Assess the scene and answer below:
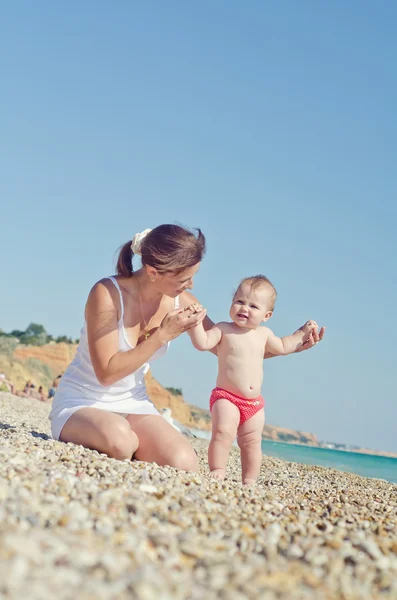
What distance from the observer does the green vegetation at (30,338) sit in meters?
30.9

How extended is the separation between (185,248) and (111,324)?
34.9 inches

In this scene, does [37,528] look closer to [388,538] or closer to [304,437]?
[388,538]

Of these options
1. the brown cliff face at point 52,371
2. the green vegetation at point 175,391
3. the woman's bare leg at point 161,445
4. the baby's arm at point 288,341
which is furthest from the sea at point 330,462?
the woman's bare leg at point 161,445

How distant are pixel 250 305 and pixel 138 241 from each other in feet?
3.77

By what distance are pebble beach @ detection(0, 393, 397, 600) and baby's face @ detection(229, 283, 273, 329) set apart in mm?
1996

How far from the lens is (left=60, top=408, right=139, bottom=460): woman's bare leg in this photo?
4.77 metres

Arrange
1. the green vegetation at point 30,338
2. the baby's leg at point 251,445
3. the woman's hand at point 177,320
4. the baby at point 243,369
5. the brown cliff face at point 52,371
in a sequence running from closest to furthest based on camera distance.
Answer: the woman's hand at point 177,320 < the baby at point 243,369 < the baby's leg at point 251,445 < the brown cliff face at point 52,371 < the green vegetation at point 30,338

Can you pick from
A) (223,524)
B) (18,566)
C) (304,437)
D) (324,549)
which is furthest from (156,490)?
(304,437)

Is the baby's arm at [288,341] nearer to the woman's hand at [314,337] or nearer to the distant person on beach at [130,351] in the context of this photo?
the woman's hand at [314,337]

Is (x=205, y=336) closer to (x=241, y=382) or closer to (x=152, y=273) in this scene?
(x=241, y=382)

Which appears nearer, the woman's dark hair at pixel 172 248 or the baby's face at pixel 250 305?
the woman's dark hair at pixel 172 248

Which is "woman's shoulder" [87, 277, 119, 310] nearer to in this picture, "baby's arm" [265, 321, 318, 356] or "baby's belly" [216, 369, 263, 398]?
"baby's belly" [216, 369, 263, 398]

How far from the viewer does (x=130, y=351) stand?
505cm

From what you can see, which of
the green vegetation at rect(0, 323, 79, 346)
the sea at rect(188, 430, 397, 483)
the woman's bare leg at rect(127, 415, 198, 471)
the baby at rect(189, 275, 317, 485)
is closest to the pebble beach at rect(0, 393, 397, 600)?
the woman's bare leg at rect(127, 415, 198, 471)
